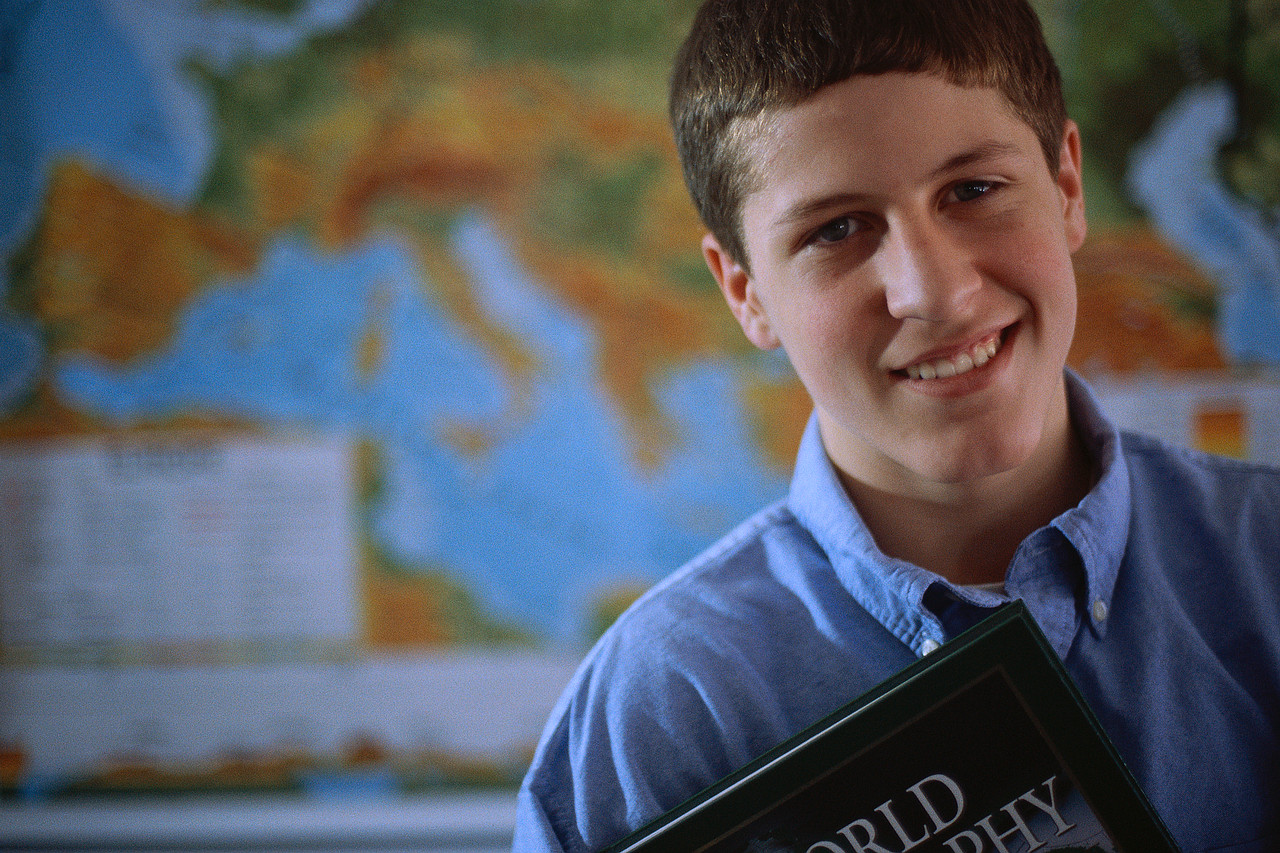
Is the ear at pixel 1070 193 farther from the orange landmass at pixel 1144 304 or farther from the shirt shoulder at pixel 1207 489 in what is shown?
the orange landmass at pixel 1144 304

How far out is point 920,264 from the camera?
1.71 ft

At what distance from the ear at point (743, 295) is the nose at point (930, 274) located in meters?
0.13

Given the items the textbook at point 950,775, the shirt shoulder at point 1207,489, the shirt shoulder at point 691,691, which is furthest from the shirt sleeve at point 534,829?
the shirt shoulder at point 1207,489

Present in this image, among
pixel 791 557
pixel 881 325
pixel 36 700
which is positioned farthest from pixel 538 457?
pixel 36 700

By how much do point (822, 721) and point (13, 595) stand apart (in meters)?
1.32

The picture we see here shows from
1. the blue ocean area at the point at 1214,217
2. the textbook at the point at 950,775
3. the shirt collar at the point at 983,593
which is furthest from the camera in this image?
the blue ocean area at the point at 1214,217

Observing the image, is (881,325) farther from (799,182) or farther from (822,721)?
(822,721)

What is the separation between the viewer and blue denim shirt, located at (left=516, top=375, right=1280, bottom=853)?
55 centimetres

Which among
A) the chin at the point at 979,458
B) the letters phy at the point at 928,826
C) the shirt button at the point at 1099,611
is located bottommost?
the letters phy at the point at 928,826

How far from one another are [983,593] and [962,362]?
0.15 metres

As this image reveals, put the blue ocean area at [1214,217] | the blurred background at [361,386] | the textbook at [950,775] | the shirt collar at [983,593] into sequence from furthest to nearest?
the blurred background at [361,386] < the blue ocean area at [1214,217] < the shirt collar at [983,593] < the textbook at [950,775]

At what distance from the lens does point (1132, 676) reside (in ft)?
1.87

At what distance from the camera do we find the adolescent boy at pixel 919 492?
1.77 feet

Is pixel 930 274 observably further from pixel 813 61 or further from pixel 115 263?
pixel 115 263
